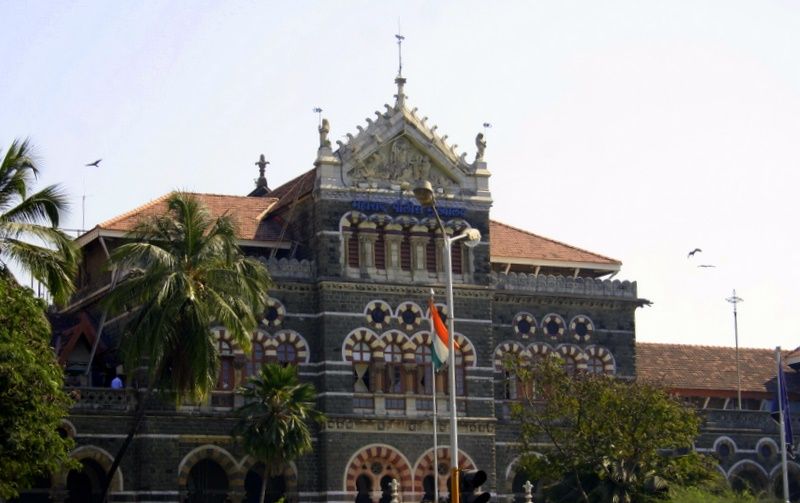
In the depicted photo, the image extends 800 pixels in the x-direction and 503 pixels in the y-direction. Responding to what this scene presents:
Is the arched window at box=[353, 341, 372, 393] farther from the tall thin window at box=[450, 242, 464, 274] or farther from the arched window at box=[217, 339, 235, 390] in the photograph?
the tall thin window at box=[450, 242, 464, 274]

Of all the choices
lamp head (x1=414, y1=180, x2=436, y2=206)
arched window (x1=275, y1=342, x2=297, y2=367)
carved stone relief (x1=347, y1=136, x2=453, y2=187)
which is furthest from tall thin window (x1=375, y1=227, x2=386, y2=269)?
lamp head (x1=414, y1=180, x2=436, y2=206)

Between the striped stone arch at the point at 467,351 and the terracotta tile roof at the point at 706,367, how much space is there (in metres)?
10.9

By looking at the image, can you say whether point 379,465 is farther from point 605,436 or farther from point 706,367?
point 706,367

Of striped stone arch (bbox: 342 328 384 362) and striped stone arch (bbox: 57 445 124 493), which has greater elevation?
striped stone arch (bbox: 342 328 384 362)

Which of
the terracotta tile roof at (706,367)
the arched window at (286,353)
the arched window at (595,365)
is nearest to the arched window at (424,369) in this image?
the arched window at (286,353)

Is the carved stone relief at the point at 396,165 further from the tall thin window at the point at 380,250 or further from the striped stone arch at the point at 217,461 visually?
the striped stone arch at the point at 217,461

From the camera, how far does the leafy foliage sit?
2330 inches

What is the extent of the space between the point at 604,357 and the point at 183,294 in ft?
71.9

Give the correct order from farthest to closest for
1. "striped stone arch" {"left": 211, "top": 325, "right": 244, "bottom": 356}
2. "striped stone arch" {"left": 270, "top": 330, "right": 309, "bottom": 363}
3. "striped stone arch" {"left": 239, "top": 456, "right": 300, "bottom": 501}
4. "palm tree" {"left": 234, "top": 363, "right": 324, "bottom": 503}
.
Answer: "striped stone arch" {"left": 270, "top": 330, "right": 309, "bottom": 363}, "striped stone arch" {"left": 211, "top": 325, "right": 244, "bottom": 356}, "striped stone arch" {"left": 239, "top": 456, "right": 300, "bottom": 501}, "palm tree" {"left": 234, "top": 363, "right": 324, "bottom": 503}

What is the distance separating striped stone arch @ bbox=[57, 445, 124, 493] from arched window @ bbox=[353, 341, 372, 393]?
981cm

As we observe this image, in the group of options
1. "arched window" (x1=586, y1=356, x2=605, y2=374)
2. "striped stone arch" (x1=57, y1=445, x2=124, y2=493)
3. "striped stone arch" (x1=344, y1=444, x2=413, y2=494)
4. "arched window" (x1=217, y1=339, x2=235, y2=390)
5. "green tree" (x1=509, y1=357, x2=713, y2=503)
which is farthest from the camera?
"arched window" (x1=586, y1=356, x2=605, y2=374)

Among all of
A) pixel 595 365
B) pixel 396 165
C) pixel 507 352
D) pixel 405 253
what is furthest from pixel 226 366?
pixel 595 365

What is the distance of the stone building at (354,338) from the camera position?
66.1 meters

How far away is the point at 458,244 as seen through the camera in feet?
235
